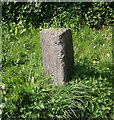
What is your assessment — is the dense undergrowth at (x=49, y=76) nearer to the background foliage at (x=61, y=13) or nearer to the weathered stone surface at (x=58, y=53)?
the background foliage at (x=61, y=13)

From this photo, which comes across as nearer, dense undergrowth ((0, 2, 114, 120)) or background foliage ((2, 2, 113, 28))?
dense undergrowth ((0, 2, 114, 120))

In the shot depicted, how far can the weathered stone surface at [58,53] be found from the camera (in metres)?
2.36

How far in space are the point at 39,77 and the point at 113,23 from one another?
256 cm

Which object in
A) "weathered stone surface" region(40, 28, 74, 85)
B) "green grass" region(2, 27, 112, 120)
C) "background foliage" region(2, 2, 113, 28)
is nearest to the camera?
"green grass" region(2, 27, 112, 120)

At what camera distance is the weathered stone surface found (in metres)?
2.36

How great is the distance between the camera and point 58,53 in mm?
2406

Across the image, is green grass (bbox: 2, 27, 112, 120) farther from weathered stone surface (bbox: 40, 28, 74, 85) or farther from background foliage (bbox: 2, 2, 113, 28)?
background foliage (bbox: 2, 2, 113, 28)

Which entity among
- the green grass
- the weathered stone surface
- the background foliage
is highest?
the background foliage

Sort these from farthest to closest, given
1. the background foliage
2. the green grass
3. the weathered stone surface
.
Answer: the background foliage < the weathered stone surface < the green grass

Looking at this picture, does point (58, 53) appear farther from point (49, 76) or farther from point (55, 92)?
point (55, 92)

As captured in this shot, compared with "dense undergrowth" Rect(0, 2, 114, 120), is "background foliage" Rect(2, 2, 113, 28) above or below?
above

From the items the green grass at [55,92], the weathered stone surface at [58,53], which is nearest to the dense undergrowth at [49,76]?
the green grass at [55,92]

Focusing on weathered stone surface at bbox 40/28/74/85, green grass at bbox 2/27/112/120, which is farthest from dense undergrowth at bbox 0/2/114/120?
weathered stone surface at bbox 40/28/74/85

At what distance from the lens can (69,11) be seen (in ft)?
13.9
